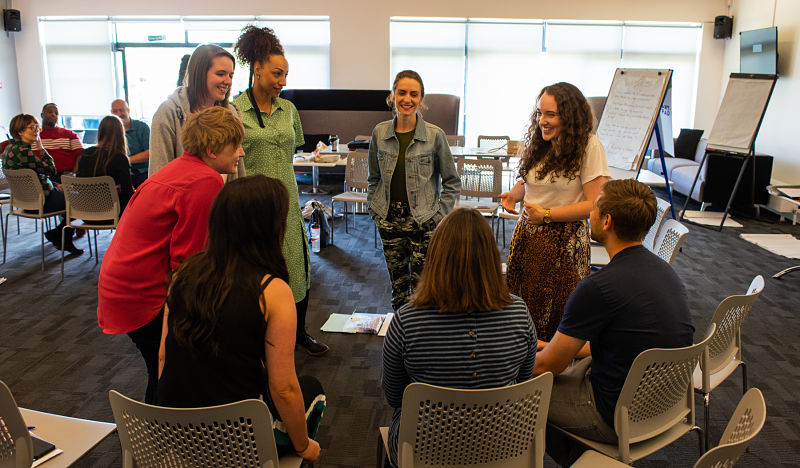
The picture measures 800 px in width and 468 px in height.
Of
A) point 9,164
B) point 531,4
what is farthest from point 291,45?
point 9,164

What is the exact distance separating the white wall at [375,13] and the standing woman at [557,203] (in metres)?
7.25

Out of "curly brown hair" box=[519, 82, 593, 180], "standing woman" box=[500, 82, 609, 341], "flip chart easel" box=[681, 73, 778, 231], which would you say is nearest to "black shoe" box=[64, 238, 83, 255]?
"standing woman" box=[500, 82, 609, 341]

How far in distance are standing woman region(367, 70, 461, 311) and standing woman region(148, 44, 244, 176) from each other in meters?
0.86

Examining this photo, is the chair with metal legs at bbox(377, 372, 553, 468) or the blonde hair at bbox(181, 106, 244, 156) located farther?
the blonde hair at bbox(181, 106, 244, 156)

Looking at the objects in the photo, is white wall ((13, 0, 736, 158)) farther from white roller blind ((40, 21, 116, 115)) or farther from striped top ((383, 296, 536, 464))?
striped top ((383, 296, 536, 464))

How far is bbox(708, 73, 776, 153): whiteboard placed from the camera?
19.5 ft

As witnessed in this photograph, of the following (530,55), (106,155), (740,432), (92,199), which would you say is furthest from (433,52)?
(740,432)

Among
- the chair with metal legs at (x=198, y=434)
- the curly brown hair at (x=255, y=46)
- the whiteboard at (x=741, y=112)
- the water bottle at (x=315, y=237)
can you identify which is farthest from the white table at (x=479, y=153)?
the chair with metal legs at (x=198, y=434)

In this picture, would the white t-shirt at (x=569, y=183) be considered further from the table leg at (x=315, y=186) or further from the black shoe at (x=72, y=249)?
the table leg at (x=315, y=186)

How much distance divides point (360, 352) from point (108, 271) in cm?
171

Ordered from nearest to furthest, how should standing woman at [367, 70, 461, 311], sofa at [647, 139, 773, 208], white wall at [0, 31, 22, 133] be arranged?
standing woman at [367, 70, 461, 311] < sofa at [647, 139, 773, 208] < white wall at [0, 31, 22, 133]

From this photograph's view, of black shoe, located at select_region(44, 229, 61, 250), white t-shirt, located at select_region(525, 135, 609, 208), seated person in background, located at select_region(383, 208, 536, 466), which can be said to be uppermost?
white t-shirt, located at select_region(525, 135, 609, 208)

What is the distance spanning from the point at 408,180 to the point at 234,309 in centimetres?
164

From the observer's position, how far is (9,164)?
4.66 m
